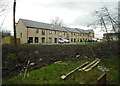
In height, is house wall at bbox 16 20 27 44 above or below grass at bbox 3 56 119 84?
above

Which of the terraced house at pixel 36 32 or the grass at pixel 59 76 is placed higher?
the terraced house at pixel 36 32

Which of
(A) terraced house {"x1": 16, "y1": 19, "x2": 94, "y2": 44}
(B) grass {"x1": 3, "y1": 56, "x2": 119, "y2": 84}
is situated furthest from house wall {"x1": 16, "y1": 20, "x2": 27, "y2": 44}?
(B) grass {"x1": 3, "y1": 56, "x2": 119, "y2": 84}

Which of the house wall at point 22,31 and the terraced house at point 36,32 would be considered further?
the terraced house at point 36,32

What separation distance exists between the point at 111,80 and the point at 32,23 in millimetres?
42990

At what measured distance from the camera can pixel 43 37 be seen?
53469 millimetres

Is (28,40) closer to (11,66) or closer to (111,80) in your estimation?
(11,66)

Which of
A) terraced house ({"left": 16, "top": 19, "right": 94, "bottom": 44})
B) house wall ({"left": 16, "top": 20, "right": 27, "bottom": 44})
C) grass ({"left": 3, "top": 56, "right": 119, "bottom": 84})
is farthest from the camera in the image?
terraced house ({"left": 16, "top": 19, "right": 94, "bottom": 44})

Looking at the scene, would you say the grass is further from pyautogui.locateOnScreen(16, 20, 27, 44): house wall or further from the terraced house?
pyautogui.locateOnScreen(16, 20, 27, 44): house wall

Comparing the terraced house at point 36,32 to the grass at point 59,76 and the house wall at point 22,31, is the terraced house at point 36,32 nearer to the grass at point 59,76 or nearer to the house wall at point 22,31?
the house wall at point 22,31

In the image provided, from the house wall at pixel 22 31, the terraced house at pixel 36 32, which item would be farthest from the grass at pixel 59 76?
the house wall at pixel 22 31

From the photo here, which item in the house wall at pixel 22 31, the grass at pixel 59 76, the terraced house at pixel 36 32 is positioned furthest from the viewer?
the terraced house at pixel 36 32

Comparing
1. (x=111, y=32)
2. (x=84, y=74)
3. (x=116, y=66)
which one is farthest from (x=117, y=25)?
(x=84, y=74)

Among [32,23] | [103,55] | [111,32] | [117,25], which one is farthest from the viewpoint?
[32,23]

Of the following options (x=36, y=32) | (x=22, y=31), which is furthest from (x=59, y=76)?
(x=36, y=32)
